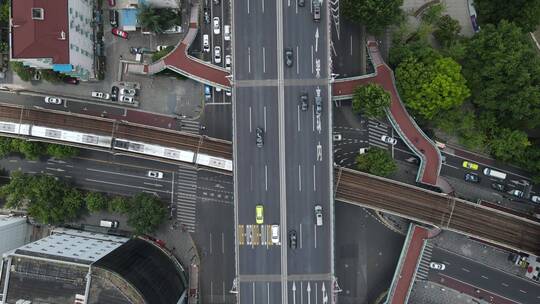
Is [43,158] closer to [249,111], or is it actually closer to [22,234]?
[22,234]

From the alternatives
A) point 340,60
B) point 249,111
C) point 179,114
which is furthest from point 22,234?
point 340,60

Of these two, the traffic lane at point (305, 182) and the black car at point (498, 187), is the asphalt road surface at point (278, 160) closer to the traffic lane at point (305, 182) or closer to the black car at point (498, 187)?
the traffic lane at point (305, 182)

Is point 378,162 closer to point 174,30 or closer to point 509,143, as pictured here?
point 509,143

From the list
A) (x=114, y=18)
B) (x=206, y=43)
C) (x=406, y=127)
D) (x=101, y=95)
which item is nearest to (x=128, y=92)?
(x=101, y=95)

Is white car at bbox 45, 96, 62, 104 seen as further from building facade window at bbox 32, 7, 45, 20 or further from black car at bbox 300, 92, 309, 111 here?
black car at bbox 300, 92, 309, 111

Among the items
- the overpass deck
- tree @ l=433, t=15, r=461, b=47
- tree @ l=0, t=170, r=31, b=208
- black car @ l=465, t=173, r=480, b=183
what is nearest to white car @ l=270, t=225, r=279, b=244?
the overpass deck

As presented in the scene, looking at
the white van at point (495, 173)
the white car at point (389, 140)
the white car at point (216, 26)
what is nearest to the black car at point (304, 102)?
the white car at point (389, 140)
